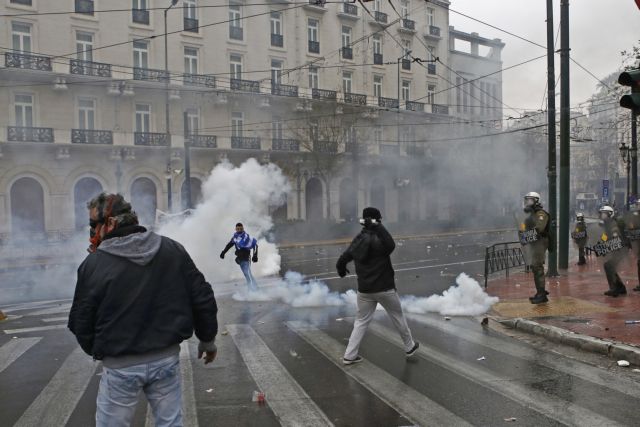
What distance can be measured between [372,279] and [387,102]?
3527cm

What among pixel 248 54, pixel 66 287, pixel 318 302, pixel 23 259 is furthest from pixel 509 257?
pixel 248 54

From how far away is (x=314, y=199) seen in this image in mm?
38625

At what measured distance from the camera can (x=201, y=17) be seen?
1277 inches

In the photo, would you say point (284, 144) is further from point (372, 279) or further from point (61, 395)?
point (61, 395)

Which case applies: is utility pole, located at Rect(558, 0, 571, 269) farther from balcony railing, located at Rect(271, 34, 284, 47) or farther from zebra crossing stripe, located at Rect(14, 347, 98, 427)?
balcony railing, located at Rect(271, 34, 284, 47)

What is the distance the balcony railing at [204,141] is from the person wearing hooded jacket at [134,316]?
28.9 m

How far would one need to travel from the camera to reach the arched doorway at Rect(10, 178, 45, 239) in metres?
27.1

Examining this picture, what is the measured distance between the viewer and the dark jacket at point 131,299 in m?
3.04

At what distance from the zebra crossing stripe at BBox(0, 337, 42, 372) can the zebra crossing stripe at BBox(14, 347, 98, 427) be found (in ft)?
2.19

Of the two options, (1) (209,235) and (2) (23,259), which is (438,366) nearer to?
(1) (209,235)

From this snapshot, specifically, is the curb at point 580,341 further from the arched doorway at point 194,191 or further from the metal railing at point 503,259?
the arched doorway at point 194,191

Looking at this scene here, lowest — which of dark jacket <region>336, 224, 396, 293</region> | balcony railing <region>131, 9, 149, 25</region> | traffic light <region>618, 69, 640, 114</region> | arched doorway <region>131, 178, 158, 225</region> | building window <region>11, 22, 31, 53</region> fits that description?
dark jacket <region>336, 224, 396, 293</region>

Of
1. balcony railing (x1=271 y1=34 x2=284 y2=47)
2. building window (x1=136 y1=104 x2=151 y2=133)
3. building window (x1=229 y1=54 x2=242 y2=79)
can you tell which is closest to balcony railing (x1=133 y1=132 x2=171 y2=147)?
building window (x1=136 y1=104 x2=151 y2=133)

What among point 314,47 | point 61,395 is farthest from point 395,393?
point 314,47
